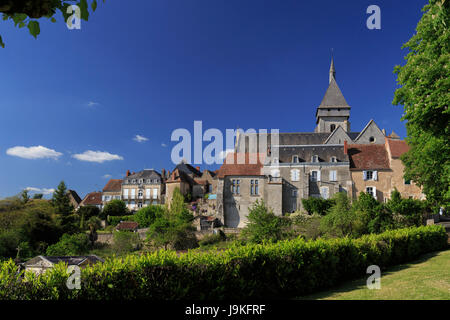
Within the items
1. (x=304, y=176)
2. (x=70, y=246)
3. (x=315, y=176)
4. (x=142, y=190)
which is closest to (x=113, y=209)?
(x=142, y=190)

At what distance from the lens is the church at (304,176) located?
35.7 metres

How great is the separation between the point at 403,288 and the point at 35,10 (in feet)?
36.1

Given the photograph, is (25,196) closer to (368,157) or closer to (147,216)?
(147,216)

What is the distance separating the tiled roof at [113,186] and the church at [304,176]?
31.4m

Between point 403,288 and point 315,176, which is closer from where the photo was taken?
point 403,288

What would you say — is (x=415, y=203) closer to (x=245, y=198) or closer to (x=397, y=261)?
(x=397, y=261)

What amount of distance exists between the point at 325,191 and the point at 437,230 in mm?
17408

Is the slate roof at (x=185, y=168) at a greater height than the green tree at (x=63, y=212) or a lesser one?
greater

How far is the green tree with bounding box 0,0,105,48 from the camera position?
6.22ft

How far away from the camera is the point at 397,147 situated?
3628cm

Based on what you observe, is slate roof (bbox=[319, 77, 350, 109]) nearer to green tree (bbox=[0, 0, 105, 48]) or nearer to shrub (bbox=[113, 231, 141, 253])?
shrub (bbox=[113, 231, 141, 253])

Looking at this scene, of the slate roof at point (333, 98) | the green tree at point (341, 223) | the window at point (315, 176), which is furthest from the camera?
the slate roof at point (333, 98)

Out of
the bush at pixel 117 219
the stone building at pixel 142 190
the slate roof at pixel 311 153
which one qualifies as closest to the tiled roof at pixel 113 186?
the stone building at pixel 142 190

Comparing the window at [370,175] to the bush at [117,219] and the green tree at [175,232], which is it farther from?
the bush at [117,219]
